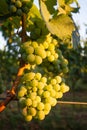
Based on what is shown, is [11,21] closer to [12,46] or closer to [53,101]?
[53,101]

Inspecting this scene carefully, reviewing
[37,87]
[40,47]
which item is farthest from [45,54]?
[37,87]

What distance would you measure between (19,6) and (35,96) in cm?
34

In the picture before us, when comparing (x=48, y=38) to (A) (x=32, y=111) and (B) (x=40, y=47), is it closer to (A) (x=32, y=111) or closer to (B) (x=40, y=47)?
(B) (x=40, y=47)

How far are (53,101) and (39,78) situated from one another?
0.34ft

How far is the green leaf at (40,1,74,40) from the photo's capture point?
1.19 meters

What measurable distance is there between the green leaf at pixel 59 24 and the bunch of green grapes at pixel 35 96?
0.60 ft

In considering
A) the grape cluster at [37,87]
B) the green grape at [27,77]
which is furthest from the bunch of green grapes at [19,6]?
the green grape at [27,77]

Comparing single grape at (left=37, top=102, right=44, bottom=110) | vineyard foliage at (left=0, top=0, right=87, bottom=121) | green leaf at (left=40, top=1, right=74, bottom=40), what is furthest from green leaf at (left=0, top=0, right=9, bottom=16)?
single grape at (left=37, top=102, right=44, bottom=110)

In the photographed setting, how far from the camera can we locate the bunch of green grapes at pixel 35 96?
118 cm

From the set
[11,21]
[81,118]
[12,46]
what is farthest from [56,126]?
[11,21]

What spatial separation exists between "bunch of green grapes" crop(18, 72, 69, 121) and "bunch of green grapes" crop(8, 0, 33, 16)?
24 centimetres

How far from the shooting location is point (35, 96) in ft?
3.92

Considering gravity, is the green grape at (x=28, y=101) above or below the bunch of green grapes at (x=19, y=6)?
below

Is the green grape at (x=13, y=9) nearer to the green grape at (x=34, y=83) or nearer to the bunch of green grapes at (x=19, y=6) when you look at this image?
the bunch of green grapes at (x=19, y=6)
